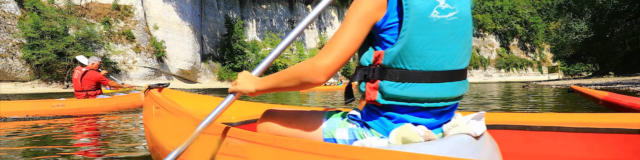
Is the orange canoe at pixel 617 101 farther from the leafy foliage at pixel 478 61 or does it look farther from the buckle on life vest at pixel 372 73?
the leafy foliage at pixel 478 61

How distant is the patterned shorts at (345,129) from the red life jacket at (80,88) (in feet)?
26.1

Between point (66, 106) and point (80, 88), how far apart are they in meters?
1.12

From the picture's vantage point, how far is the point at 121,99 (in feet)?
27.3

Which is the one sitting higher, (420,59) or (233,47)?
(233,47)

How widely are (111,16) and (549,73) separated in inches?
1600

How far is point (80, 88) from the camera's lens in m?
8.60

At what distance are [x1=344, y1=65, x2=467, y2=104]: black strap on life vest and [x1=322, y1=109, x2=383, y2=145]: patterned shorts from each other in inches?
7.8

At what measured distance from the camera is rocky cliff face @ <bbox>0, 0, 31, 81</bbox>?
754 inches

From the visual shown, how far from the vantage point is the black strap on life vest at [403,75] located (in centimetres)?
164

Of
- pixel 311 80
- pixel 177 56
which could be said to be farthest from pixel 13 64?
pixel 311 80

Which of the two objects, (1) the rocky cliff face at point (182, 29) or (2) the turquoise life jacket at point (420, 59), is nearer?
(2) the turquoise life jacket at point (420, 59)

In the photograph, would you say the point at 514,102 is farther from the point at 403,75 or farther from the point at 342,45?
the point at 342,45

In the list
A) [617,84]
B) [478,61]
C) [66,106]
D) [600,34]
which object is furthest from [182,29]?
[478,61]

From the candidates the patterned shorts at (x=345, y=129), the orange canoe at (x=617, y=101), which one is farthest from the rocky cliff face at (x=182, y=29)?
the patterned shorts at (x=345, y=129)
